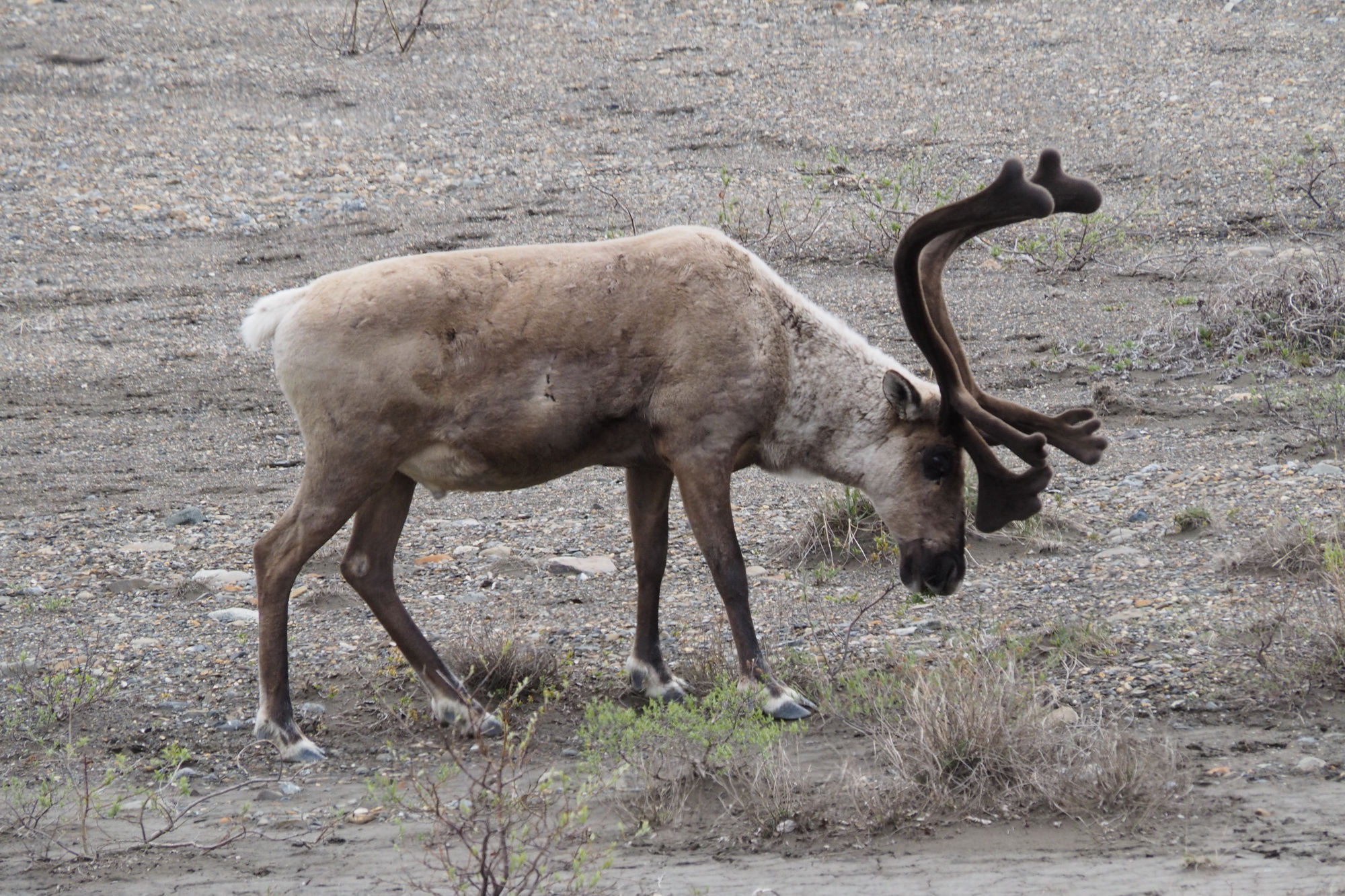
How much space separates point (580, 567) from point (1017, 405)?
229cm

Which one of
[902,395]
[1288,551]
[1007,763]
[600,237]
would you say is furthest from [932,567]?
[600,237]

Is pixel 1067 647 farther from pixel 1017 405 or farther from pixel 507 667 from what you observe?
pixel 507 667

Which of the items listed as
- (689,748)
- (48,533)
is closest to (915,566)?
(689,748)

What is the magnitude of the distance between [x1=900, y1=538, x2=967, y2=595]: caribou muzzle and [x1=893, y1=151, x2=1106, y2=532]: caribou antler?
17 cm

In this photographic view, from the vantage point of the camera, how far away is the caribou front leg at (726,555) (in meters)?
5.51

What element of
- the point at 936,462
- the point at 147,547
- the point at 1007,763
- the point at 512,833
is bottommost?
the point at 147,547

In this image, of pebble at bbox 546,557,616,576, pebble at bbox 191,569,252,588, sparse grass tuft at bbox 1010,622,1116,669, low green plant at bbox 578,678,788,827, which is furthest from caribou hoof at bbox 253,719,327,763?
sparse grass tuft at bbox 1010,622,1116,669

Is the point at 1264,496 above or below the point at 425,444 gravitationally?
below

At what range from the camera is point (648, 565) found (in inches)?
231

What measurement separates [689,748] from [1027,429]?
5.95 ft

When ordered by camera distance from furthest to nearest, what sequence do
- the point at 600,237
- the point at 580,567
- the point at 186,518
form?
→ the point at 600,237 < the point at 186,518 < the point at 580,567

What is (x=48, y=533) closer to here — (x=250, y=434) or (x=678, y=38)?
(x=250, y=434)

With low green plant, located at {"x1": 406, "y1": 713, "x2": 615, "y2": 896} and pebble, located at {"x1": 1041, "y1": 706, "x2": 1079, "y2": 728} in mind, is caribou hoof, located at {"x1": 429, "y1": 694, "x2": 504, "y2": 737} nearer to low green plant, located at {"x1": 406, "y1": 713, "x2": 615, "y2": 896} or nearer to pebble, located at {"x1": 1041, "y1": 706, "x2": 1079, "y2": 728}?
low green plant, located at {"x1": 406, "y1": 713, "x2": 615, "y2": 896}

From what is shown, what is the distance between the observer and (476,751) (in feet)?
17.7
